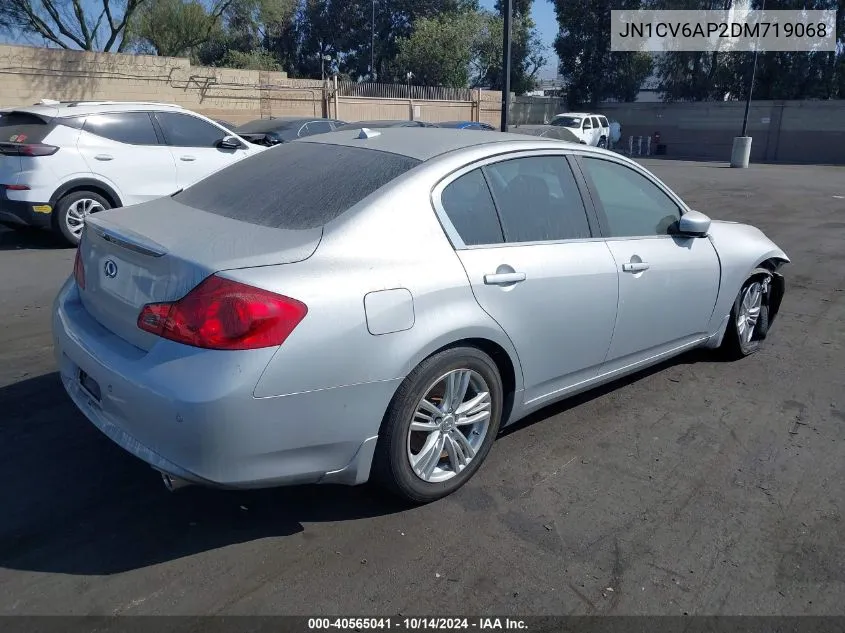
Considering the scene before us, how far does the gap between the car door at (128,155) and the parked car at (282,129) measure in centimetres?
339

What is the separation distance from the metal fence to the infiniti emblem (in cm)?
2509

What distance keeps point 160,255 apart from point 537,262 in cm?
173

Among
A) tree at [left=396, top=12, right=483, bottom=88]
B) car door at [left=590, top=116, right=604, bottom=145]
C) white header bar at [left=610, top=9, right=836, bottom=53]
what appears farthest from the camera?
tree at [left=396, top=12, right=483, bottom=88]

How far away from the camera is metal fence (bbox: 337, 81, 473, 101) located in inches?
1079

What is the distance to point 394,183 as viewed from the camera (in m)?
3.20

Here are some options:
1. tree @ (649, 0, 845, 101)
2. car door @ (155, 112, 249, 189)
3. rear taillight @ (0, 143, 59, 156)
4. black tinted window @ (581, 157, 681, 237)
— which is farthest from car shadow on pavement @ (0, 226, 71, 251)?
tree @ (649, 0, 845, 101)

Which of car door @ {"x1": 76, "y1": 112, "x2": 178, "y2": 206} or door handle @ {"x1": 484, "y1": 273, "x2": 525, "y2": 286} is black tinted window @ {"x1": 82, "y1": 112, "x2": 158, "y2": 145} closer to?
car door @ {"x1": 76, "y1": 112, "x2": 178, "y2": 206}

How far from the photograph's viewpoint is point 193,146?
9344mm

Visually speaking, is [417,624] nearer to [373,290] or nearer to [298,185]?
[373,290]

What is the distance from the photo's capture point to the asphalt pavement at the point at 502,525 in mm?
2697

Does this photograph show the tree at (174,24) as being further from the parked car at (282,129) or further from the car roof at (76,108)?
the car roof at (76,108)

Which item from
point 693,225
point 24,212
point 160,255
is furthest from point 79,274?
point 24,212

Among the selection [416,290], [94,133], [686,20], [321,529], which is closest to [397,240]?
[416,290]

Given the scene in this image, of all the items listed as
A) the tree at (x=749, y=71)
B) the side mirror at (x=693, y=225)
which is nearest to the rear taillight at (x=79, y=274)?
the side mirror at (x=693, y=225)
